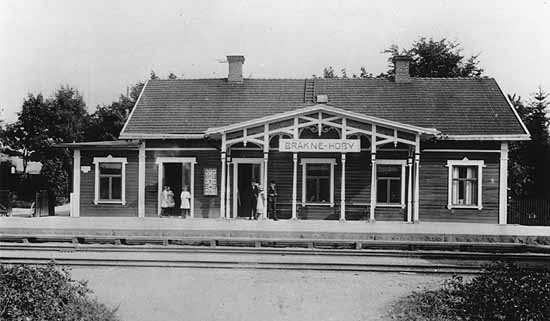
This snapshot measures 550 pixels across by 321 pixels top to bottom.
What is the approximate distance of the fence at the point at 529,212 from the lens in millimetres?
23109

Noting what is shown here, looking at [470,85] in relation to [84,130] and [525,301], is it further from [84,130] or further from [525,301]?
[84,130]

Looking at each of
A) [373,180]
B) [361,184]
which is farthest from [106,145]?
[373,180]

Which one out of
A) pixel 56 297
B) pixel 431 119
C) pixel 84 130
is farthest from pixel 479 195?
pixel 84 130

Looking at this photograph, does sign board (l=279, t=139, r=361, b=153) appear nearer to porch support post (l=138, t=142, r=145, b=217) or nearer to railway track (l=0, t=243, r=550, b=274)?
porch support post (l=138, t=142, r=145, b=217)

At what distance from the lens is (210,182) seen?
71.9 ft

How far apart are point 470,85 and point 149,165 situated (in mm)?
14587

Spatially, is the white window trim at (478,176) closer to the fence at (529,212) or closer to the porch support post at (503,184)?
the porch support post at (503,184)

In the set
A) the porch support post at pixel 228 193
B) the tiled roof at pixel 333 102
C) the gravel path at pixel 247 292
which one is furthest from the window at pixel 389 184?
the gravel path at pixel 247 292

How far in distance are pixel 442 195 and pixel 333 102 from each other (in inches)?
250

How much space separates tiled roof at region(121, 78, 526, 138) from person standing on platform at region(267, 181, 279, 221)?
381 centimetres

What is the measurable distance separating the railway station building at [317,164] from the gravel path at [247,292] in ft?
34.8

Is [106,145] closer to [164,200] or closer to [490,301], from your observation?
[164,200]

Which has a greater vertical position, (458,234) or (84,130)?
(84,130)

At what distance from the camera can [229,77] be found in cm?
2577
